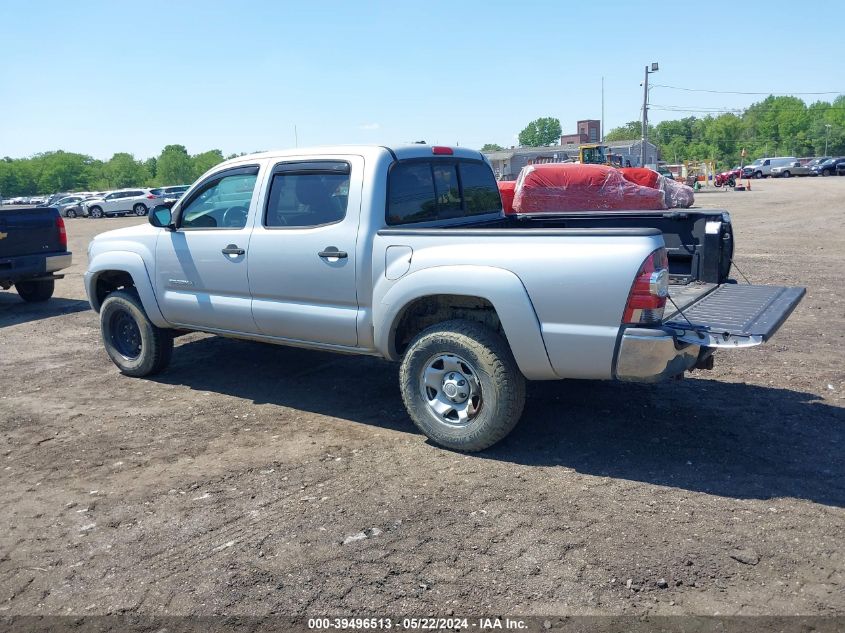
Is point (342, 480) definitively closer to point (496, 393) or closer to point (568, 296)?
point (496, 393)

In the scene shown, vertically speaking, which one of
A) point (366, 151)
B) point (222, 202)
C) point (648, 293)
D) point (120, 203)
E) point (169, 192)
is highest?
point (366, 151)

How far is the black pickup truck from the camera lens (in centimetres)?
1103

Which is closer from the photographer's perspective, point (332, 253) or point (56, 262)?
A: point (332, 253)

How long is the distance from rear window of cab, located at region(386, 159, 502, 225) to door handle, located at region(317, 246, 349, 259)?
1.34 feet

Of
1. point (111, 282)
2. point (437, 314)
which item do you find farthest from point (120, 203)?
point (437, 314)

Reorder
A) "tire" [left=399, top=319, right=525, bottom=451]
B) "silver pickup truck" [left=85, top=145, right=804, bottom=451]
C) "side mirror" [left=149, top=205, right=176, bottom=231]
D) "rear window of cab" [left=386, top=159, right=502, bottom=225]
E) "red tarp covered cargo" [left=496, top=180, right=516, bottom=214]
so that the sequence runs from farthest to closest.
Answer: "red tarp covered cargo" [left=496, top=180, right=516, bottom=214]
"side mirror" [left=149, top=205, right=176, bottom=231]
"rear window of cab" [left=386, top=159, right=502, bottom=225]
"tire" [left=399, top=319, right=525, bottom=451]
"silver pickup truck" [left=85, top=145, right=804, bottom=451]

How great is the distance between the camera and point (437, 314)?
5348 millimetres

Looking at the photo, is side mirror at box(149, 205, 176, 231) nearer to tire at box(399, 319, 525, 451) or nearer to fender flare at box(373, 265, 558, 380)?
fender flare at box(373, 265, 558, 380)

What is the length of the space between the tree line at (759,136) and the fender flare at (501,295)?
130m

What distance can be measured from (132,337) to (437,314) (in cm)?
355

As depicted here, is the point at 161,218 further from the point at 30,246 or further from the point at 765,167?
the point at 765,167

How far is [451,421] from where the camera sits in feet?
16.8

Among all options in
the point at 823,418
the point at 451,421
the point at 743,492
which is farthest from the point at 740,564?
the point at 823,418

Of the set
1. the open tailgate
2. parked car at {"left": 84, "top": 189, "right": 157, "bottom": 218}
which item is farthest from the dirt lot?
parked car at {"left": 84, "top": 189, "right": 157, "bottom": 218}
